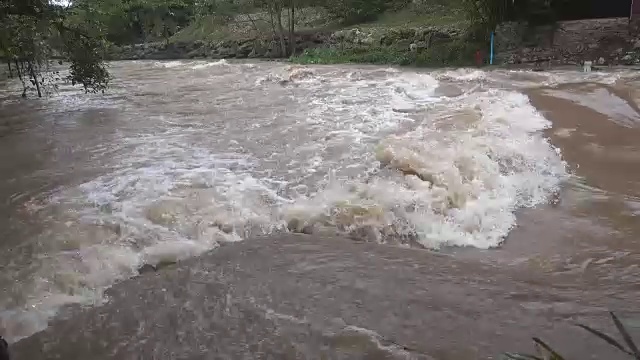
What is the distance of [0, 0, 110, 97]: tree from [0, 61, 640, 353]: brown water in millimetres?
1027

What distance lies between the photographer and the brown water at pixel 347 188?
338 centimetres

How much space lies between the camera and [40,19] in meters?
7.81

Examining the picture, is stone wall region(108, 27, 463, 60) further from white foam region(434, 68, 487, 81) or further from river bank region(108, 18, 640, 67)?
white foam region(434, 68, 487, 81)

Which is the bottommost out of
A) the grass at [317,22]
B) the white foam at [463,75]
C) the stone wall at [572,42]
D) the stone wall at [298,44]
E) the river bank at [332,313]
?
the river bank at [332,313]

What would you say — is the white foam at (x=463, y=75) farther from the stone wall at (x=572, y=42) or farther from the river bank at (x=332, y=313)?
the river bank at (x=332, y=313)

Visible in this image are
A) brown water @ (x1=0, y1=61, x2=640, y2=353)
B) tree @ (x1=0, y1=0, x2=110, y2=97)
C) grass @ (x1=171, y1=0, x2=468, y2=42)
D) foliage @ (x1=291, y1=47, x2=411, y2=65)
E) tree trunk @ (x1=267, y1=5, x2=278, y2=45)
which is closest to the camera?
brown water @ (x1=0, y1=61, x2=640, y2=353)

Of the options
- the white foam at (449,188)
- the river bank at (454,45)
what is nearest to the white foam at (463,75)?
the river bank at (454,45)

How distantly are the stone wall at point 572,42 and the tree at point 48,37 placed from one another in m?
10.4

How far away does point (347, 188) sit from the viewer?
4977 mm

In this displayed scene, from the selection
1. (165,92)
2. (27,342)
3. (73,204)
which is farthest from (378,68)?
(27,342)

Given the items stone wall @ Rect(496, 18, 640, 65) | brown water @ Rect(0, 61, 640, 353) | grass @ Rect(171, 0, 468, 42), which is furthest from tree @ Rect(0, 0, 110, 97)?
grass @ Rect(171, 0, 468, 42)

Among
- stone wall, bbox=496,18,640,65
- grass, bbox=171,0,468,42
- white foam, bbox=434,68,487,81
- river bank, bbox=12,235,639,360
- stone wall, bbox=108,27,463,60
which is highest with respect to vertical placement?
grass, bbox=171,0,468,42

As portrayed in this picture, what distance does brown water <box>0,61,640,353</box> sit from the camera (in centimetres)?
338

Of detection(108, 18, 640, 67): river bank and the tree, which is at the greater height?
the tree
